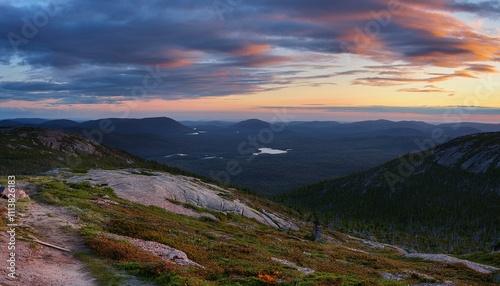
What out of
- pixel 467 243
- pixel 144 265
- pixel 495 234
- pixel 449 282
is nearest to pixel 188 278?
pixel 144 265

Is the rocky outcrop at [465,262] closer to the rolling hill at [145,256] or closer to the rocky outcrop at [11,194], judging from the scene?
the rolling hill at [145,256]

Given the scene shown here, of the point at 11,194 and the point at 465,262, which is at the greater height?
the point at 11,194

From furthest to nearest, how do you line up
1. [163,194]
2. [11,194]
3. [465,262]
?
[163,194]
[465,262]
[11,194]

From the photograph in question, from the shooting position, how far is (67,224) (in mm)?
30078

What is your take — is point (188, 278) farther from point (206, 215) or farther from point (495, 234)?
point (495, 234)

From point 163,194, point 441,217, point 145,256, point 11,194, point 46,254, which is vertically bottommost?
point 441,217

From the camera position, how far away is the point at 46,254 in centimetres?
2338

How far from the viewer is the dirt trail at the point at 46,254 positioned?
1944cm

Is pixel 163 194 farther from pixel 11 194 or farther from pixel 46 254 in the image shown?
pixel 46 254

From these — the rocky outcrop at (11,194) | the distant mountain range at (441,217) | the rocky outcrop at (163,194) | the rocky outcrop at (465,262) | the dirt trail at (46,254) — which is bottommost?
the distant mountain range at (441,217)

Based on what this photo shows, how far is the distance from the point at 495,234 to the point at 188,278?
521 ft

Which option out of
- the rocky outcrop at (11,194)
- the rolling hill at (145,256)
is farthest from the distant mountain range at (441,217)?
the rocky outcrop at (11,194)

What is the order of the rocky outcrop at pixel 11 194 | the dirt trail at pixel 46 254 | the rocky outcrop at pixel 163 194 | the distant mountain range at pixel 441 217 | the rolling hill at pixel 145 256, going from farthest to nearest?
the distant mountain range at pixel 441 217 < the rocky outcrop at pixel 163 194 < the rocky outcrop at pixel 11 194 < the rolling hill at pixel 145 256 < the dirt trail at pixel 46 254

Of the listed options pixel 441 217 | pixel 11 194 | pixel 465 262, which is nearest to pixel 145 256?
pixel 11 194
